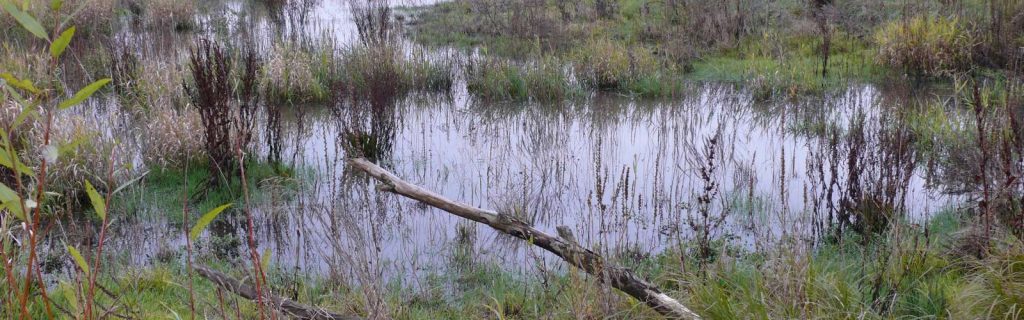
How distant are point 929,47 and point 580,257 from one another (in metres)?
7.57

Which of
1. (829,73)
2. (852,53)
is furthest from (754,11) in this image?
(829,73)

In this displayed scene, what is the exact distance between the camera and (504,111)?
9.22m

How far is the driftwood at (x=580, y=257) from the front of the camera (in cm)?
344

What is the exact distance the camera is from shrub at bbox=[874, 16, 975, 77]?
31.3 feet

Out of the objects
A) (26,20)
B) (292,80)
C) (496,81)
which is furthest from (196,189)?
(26,20)

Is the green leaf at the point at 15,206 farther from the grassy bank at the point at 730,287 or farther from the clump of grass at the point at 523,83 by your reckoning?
the clump of grass at the point at 523,83

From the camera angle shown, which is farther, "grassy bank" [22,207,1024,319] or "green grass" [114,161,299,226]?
"green grass" [114,161,299,226]

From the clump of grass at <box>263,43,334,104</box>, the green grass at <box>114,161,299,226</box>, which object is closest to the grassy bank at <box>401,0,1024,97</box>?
the clump of grass at <box>263,43,334,104</box>

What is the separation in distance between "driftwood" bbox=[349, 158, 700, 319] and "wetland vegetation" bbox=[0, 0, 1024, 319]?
0.02 meters

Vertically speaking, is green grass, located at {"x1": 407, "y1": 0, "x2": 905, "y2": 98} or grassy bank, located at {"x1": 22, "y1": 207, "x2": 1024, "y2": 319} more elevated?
green grass, located at {"x1": 407, "y1": 0, "x2": 905, "y2": 98}

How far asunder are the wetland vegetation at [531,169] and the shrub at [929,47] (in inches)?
1.8

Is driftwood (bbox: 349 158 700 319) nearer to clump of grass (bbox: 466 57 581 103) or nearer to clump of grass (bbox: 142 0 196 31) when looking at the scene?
clump of grass (bbox: 466 57 581 103)

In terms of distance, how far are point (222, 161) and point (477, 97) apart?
4.04m

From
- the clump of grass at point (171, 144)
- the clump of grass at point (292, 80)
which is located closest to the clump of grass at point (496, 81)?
the clump of grass at point (292, 80)
